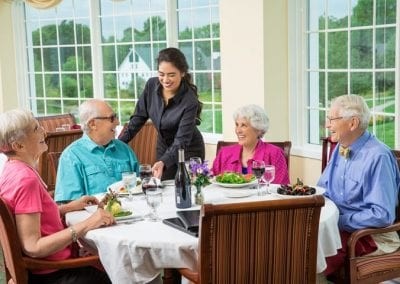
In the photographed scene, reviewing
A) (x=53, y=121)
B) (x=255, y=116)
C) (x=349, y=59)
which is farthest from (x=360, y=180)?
(x=53, y=121)

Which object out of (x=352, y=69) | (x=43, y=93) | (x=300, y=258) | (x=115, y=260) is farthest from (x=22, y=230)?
(x=43, y=93)

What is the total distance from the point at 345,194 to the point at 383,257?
0.34 m

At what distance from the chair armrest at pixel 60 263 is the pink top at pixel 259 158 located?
1.20 meters

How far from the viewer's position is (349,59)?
436cm

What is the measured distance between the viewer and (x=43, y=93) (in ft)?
24.2

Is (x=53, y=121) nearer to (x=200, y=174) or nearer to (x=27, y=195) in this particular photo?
(x=200, y=174)

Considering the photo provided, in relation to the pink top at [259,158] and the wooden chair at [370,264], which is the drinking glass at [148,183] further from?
the wooden chair at [370,264]

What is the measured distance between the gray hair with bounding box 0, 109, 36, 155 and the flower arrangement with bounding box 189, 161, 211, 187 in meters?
0.82

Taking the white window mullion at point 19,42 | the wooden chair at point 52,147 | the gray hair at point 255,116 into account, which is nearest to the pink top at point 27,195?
the gray hair at point 255,116

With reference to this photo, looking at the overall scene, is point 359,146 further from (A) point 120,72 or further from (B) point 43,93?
(B) point 43,93

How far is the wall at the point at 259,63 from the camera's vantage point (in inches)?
181

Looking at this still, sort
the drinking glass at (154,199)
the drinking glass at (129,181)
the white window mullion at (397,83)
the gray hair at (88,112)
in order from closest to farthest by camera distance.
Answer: the drinking glass at (154,199)
the drinking glass at (129,181)
the gray hair at (88,112)
the white window mullion at (397,83)

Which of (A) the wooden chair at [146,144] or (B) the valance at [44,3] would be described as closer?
Answer: (A) the wooden chair at [146,144]

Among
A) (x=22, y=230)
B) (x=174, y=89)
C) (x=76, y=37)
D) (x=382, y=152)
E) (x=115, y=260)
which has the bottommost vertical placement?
(x=115, y=260)
